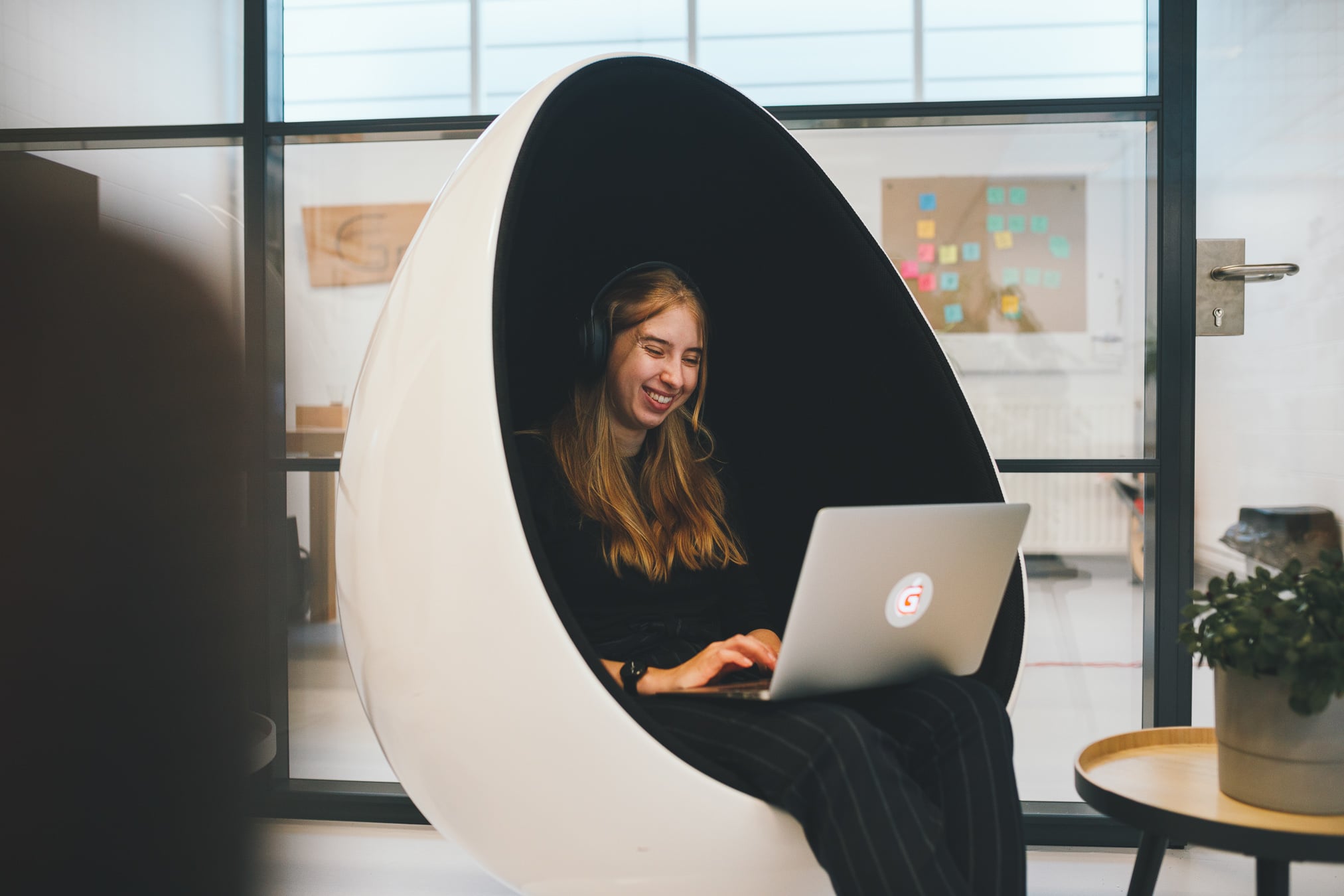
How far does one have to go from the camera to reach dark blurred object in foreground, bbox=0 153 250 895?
9.6 inches

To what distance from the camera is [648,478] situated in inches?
62.7

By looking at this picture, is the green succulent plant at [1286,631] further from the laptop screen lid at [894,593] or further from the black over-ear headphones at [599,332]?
the black over-ear headphones at [599,332]

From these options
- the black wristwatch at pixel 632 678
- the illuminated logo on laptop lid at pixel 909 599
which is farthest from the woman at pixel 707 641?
the illuminated logo on laptop lid at pixel 909 599

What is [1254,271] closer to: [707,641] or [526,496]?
[707,641]

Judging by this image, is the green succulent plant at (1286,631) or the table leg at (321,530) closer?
the green succulent plant at (1286,631)

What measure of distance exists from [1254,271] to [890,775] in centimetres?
149

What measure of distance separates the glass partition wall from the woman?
0.68 m

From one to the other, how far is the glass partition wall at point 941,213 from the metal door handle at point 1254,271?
3.3 inches

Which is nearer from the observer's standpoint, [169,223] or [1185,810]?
[169,223]

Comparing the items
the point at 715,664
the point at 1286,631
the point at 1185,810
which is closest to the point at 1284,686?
the point at 1286,631

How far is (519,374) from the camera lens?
1.65 meters

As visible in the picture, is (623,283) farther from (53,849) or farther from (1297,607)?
(53,849)

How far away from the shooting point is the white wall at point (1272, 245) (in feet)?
6.36

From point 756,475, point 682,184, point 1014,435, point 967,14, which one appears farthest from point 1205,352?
point 682,184
